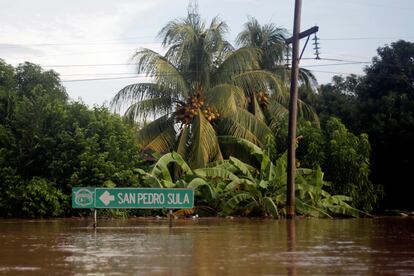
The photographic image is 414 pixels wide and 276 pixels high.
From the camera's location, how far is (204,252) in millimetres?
12391

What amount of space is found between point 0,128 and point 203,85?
10145 millimetres

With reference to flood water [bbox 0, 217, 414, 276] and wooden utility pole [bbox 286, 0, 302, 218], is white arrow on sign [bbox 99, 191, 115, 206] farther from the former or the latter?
wooden utility pole [bbox 286, 0, 302, 218]

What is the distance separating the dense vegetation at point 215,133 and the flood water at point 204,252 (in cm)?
764

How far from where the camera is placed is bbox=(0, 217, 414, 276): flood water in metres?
9.93

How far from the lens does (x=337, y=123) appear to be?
102ft

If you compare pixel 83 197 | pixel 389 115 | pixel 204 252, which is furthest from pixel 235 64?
pixel 204 252

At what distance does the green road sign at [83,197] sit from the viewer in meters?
19.1

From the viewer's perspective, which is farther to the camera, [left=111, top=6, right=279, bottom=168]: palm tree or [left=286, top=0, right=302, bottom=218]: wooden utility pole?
[left=111, top=6, right=279, bottom=168]: palm tree

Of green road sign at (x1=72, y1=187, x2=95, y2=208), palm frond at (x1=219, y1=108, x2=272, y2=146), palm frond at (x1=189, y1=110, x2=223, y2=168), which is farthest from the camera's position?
palm frond at (x1=219, y1=108, x2=272, y2=146)

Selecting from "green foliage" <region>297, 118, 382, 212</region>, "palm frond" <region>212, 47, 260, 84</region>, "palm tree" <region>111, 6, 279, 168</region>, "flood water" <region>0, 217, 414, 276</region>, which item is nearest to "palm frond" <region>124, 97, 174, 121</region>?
"palm tree" <region>111, 6, 279, 168</region>

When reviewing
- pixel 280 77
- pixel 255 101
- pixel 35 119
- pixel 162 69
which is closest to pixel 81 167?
pixel 35 119

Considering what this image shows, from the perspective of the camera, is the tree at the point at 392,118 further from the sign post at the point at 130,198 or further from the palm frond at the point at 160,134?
the sign post at the point at 130,198

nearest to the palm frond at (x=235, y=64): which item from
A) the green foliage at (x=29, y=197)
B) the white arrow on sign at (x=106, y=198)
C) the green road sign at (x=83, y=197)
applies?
the green foliage at (x=29, y=197)

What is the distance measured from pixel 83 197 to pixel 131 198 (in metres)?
1.47
